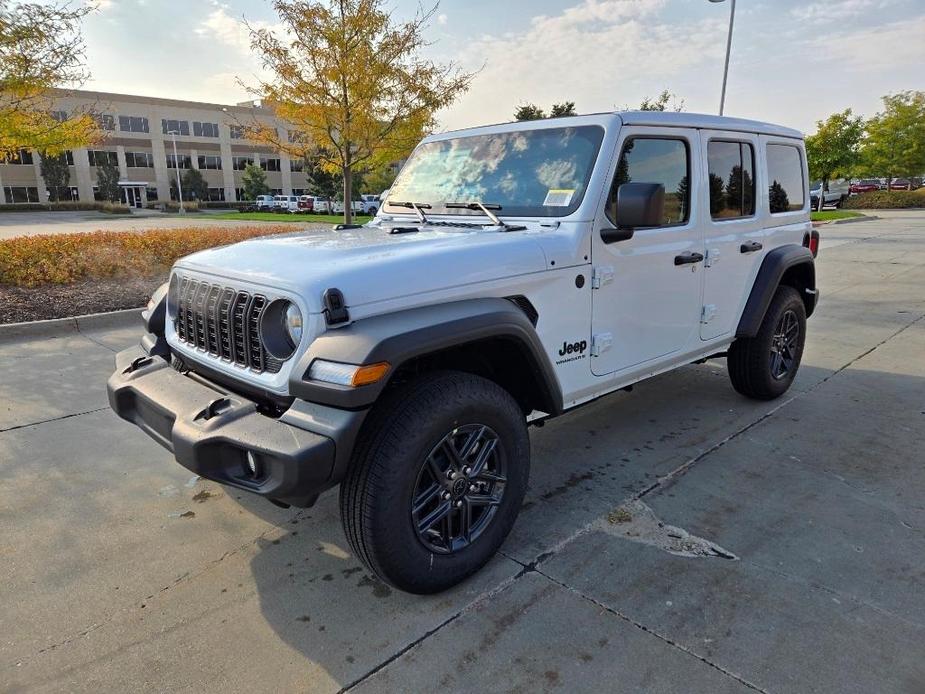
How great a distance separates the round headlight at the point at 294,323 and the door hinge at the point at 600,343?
153cm

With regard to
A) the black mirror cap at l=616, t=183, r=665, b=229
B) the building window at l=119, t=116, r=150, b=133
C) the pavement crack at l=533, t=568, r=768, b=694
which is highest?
the building window at l=119, t=116, r=150, b=133

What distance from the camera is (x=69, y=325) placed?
6.96 meters

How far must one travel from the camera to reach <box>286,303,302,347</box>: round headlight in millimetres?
2385

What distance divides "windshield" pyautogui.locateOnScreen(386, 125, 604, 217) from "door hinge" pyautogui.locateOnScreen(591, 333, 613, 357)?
25.8 inches

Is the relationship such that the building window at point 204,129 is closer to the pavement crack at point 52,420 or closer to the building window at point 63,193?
the building window at point 63,193

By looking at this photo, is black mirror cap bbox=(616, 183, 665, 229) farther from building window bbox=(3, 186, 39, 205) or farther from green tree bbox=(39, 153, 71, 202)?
building window bbox=(3, 186, 39, 205)

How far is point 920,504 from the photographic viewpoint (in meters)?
3.34

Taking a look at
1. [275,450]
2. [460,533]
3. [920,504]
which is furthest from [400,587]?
[920,504]

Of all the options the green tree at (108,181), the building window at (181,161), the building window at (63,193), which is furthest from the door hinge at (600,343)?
the building window at (181,161)

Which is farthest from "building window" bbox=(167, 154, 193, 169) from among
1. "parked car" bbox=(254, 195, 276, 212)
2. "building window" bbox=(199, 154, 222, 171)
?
"parked car" bbox=(254, 195, 276, 212)

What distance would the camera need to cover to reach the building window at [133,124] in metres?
60.1

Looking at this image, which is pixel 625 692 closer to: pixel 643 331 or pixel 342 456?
pixel 342 456

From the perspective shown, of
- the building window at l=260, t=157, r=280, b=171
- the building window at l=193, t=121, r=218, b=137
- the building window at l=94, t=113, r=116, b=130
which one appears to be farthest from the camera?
the building window at l=260, t=157, r=280, b=171

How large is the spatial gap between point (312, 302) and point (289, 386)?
0.32m
